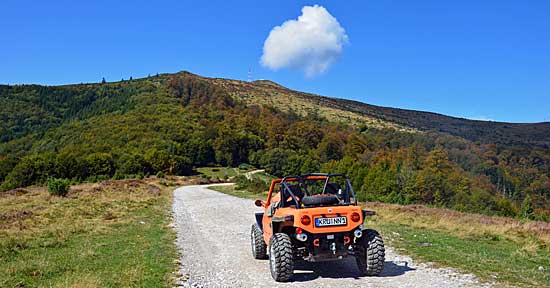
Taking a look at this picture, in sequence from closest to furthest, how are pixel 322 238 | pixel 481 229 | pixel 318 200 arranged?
pixel 322 238, pixel 318 200, pixel 481 229

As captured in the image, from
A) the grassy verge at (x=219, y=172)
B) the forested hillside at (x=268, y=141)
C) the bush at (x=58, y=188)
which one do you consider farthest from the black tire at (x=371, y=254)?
the grassy verge at (x=219, y=172)

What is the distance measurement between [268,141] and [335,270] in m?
113

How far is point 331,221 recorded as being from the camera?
27.4 feet

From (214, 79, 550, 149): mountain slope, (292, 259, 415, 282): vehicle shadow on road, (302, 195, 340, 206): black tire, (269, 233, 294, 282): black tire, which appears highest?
(214, 79, 550, 149): mountain slope

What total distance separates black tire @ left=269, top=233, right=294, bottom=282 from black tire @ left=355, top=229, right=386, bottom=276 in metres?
1.51

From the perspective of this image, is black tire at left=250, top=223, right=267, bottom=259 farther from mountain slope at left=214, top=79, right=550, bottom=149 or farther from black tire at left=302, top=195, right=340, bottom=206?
mountain slope at left=214, top=79, right=550, bottom=149

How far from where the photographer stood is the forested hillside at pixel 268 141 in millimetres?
64062

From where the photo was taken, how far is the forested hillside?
64062 millimetres

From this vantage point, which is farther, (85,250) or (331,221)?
(85,250)

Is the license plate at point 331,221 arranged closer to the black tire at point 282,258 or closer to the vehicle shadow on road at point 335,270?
the black tire at point 282,258

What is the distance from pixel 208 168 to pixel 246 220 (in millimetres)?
88633

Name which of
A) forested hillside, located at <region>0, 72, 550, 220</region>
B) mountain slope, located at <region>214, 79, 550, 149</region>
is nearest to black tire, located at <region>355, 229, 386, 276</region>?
forested hillside, located at <region>0, 72, 550, 220</region>

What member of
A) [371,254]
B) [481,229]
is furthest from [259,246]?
[481,229]

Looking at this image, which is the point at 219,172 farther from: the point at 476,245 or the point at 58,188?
the point at 476,245
